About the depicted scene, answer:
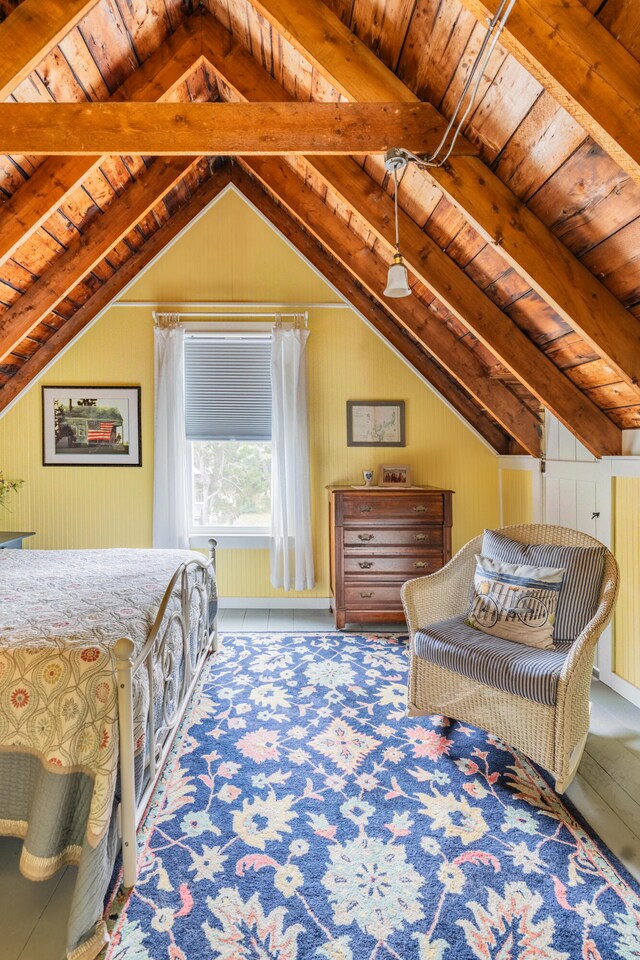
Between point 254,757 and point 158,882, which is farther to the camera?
point 254,757

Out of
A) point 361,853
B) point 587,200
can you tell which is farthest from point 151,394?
point 361,853

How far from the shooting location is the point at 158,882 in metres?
1.73

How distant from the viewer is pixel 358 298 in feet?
14.8

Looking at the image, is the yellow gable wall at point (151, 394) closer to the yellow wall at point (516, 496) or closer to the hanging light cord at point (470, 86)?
the yellow wall at point (516, 496)

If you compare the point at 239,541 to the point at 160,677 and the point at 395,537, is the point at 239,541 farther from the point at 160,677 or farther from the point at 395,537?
the point at 160,677

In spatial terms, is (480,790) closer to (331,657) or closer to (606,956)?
(606,956)

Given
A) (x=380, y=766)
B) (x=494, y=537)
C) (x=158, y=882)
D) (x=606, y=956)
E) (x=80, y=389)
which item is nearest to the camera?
(x=606, y=956)

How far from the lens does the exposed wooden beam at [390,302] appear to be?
3.58m

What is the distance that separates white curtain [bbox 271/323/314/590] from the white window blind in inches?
4.8

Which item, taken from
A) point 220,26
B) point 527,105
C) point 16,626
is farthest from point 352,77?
point 16,626

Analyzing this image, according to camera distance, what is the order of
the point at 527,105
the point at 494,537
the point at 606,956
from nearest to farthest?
the point at 606,956
the point at 527,105
the point at 494,537

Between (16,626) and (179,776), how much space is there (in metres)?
0.98

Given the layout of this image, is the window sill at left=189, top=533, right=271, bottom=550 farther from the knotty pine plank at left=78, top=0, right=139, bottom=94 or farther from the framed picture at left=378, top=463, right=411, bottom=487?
the knotty pine plank at left=78, top=0, right=139, bottom=94

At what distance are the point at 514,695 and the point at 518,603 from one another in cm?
42
